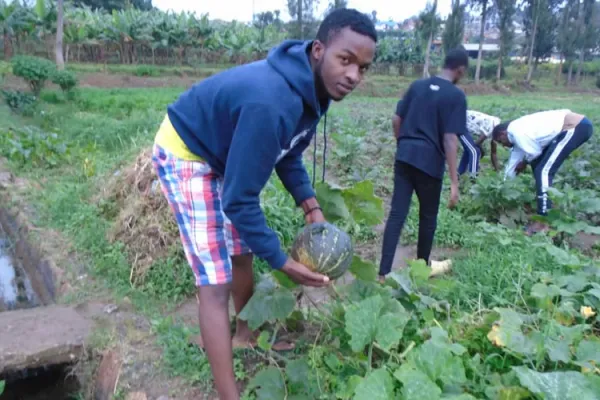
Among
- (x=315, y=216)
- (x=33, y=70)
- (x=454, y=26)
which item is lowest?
(x=33, y=70)

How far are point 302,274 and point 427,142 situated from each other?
2021mm

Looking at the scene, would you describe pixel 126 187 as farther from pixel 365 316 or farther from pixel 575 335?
pixel 575 335

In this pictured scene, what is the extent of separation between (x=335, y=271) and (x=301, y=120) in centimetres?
70

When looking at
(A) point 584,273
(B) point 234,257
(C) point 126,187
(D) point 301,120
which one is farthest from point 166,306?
(A) point 584,273

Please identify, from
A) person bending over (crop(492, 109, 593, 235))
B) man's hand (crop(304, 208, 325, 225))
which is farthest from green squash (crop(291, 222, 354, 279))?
person bending over (crop(492, 109, 593, 235))

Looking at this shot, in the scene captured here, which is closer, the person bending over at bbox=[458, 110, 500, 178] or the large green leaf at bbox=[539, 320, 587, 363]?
the large green leaf at bbox=[539, 320, 587, 363]

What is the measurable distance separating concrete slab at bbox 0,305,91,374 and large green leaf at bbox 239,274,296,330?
138cm

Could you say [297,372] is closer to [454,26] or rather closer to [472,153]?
[472,153]

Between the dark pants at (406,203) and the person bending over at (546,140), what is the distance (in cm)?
154

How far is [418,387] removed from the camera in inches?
75.2

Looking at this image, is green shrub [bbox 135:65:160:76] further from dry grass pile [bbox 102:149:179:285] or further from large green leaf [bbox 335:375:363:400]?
large green leaf [bbox 335:375:363:400]

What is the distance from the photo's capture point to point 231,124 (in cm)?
211

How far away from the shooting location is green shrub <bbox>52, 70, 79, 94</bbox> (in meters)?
14.5

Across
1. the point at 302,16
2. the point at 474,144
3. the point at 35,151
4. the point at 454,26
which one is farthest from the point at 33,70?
the point at 454,26
